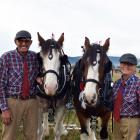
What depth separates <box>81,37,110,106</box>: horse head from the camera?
6543 mm

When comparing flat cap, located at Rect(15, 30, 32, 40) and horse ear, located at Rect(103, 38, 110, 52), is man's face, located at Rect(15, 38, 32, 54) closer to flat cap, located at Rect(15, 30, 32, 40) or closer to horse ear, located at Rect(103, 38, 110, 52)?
→ flat cap, located at Rect(15, 30, 32, 40)

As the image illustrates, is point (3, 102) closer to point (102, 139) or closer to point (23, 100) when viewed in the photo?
point (23, 100)

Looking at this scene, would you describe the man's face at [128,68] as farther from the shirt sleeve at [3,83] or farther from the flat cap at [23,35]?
the shirt sleeve at [3,83]

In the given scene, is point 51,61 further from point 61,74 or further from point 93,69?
point 93,69

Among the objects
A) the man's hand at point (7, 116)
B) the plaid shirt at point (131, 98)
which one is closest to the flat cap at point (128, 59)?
the plaid shirt at point (131, 98)

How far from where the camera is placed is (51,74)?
6.96 m

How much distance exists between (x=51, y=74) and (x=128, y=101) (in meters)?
1.36

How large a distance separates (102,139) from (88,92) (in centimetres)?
199

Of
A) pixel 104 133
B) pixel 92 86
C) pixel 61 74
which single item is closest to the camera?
pixel 92 86

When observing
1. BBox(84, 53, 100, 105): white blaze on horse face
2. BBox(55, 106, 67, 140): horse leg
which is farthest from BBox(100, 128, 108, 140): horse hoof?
BBox(84, 53, 100, 105): white blaze on horse face

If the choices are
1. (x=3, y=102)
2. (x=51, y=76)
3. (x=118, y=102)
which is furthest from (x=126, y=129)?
(x=3, y=102)

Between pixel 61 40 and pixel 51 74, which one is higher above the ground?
pixel 61 40

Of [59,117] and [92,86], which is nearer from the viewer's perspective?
[92,86]

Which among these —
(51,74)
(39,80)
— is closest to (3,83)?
(39,80)
